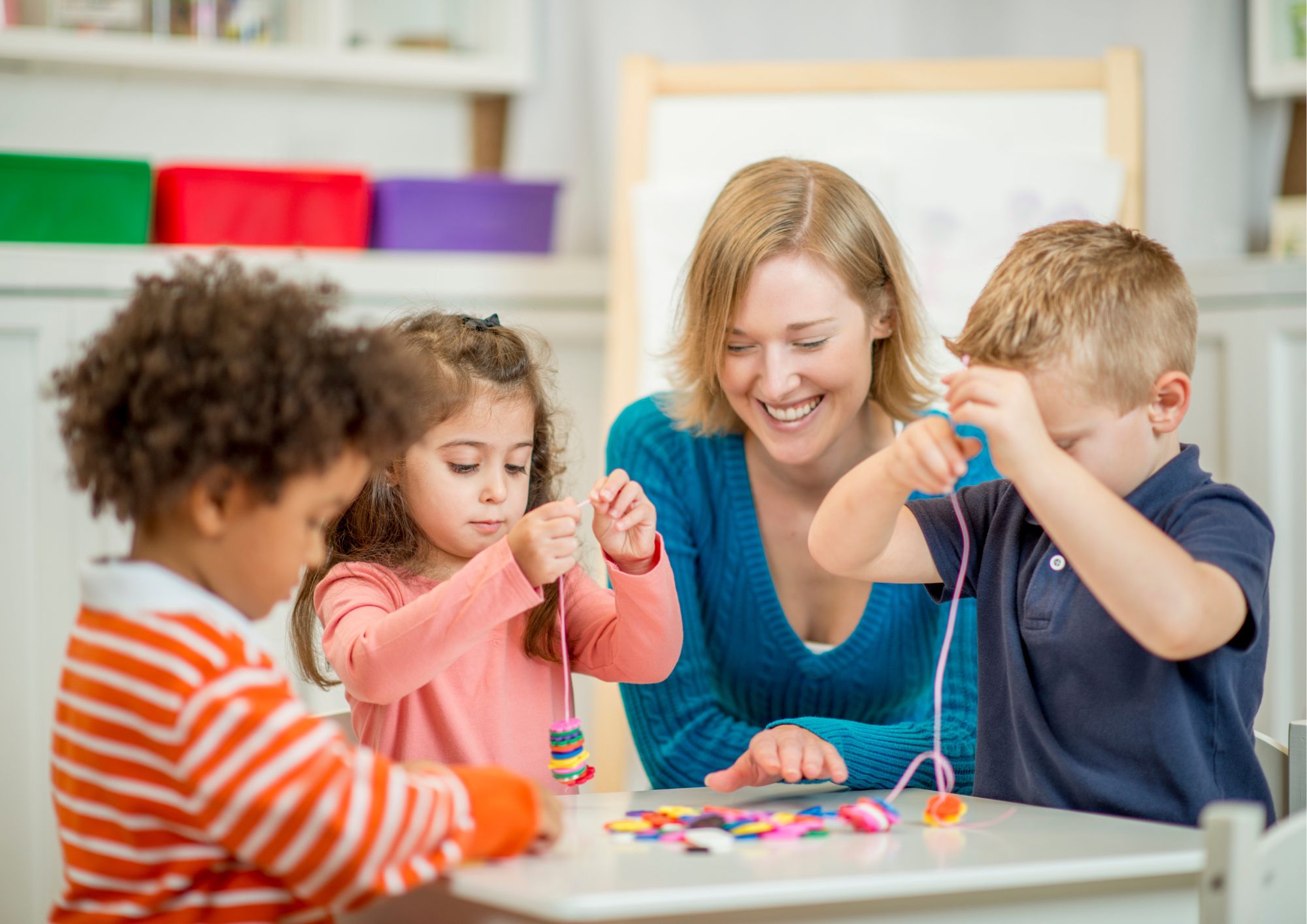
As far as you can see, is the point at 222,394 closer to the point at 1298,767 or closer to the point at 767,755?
the point at 767,755

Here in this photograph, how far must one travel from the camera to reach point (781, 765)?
3.48ft

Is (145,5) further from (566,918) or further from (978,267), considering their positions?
(566,918)

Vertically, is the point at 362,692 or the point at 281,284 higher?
the point at 281,284

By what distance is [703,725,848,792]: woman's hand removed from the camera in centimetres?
106

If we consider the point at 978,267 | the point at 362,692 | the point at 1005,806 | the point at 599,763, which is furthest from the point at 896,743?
the point at 978,267

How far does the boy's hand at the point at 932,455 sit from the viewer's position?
963 mm

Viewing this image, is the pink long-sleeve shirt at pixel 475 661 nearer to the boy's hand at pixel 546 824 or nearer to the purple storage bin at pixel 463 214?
the boy's hand at pixel 546 824

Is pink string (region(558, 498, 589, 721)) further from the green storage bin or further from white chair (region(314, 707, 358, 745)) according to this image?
the green storage bin

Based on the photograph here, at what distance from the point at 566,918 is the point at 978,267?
154 centimetres

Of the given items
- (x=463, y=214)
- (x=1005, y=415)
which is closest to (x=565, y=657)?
(x=1005, y=415)

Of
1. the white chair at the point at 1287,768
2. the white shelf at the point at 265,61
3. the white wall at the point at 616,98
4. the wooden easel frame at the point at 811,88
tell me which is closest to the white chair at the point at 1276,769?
the white chair at the point at 1287,768

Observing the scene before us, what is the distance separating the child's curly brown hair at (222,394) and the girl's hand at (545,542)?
206 millimetres

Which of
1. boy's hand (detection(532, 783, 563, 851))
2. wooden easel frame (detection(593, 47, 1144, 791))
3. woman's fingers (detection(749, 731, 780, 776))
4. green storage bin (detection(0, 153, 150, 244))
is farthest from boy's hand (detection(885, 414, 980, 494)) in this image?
green storage bin (detection(0, 153, 150, 244))

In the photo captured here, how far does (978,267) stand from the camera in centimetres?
203
